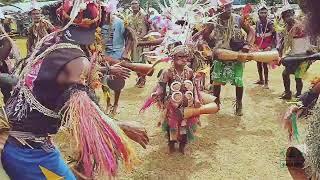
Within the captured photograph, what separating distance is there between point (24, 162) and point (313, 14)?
6.57 feet

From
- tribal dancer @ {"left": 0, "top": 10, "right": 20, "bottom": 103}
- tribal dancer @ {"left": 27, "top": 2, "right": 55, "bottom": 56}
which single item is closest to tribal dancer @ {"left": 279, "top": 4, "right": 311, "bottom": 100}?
tribal dancer @ {"left": 27, "top": 2, "right": 55, "bottom": 56}

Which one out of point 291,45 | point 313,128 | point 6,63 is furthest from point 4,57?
Answer: point 291,45

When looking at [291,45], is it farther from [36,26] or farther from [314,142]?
[314,142]

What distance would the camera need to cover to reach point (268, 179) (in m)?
5.01

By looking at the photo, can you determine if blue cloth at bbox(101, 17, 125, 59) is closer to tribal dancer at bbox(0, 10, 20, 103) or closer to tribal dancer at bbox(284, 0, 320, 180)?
tribal dancer at bbox(0, 10, 20, 103)

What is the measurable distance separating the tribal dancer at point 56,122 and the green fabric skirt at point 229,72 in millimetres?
4093

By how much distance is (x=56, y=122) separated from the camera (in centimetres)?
313

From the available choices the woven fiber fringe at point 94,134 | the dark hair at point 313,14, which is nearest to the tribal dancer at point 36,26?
the woven fiber fringe at point 94,134

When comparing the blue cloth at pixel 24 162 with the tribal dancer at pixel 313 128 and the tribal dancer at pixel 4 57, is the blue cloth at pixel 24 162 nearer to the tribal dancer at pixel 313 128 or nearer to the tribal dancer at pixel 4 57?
the tribal dancer at pixel 4 57

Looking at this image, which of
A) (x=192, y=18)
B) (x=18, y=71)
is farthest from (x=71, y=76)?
(x=192, y=18)

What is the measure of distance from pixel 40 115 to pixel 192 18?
10.9 feet

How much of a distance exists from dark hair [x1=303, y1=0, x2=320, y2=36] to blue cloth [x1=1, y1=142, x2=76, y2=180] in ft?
6.21

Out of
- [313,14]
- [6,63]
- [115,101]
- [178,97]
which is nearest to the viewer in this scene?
[313,14]

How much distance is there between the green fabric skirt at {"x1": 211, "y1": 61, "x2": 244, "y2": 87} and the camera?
7.12 m
